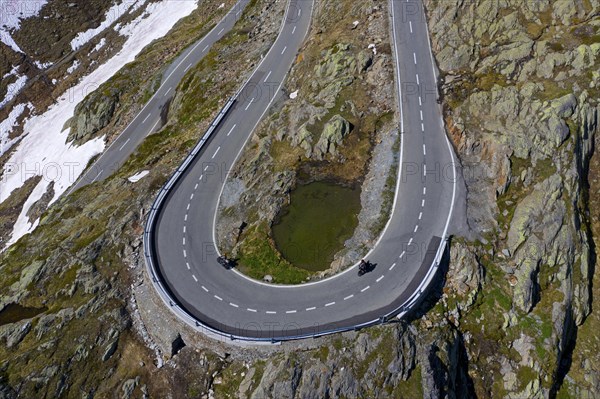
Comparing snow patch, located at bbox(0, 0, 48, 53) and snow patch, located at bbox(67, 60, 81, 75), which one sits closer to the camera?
snow patch, located at bbox(67, 60, 81, 75)

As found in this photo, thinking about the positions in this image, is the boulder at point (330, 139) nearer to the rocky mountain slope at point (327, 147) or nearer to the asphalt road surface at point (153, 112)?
the rocky mountain slope at point (327, 147)

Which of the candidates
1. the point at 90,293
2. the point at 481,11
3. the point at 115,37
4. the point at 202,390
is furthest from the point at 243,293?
the point at 115,37

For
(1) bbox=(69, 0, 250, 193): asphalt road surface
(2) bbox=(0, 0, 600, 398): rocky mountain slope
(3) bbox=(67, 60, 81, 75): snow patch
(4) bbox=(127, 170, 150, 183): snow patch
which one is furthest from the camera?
(3) bbox=(67, 60, 81, 75): snow patch

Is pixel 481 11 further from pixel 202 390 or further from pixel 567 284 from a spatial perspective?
pixel 202 390

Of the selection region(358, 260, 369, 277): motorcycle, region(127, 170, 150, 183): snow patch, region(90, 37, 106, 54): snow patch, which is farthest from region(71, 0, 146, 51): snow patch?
region(358, 260, 369, 277): motorcycle

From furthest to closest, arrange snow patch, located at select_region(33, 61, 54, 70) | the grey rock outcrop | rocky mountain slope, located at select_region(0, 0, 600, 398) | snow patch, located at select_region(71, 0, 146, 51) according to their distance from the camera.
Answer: snow patch, located at select_region(71, 0, 146, 51), snow patch, located at select_region(33, 61, 54, 70), the grey rock outcrop, rocky mountain slope, located at select_region(0, 0, 600, 398)

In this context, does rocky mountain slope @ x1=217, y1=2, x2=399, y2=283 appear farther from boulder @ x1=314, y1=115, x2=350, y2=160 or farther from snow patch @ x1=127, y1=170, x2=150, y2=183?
snow patch @ x1=127, y1=170, x2=150, y2=183

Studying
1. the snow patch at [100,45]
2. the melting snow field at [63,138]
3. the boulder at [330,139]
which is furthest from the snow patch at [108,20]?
the boulder at [330,139]
